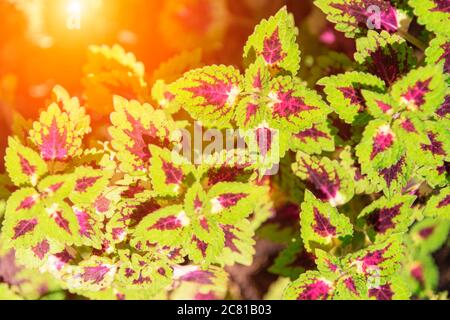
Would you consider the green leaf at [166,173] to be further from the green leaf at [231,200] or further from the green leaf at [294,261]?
the green leaf at [294,261]

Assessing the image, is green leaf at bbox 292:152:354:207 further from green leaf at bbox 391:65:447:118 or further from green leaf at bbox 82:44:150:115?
green leaf at bbox 82:44:150:115

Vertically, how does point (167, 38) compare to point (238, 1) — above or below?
below

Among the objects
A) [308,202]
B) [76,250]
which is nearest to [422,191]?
[308,202]

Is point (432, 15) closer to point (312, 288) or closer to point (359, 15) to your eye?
point (359, 15)

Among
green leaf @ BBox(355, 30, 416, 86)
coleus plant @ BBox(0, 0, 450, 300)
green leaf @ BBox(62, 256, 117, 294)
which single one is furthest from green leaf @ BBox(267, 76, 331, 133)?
green leaf @ BBox(62, 256, 117, 294)

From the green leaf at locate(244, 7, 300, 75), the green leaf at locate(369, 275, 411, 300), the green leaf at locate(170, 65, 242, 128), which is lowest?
the green leaf at locate(369, 275, 411, 300)
